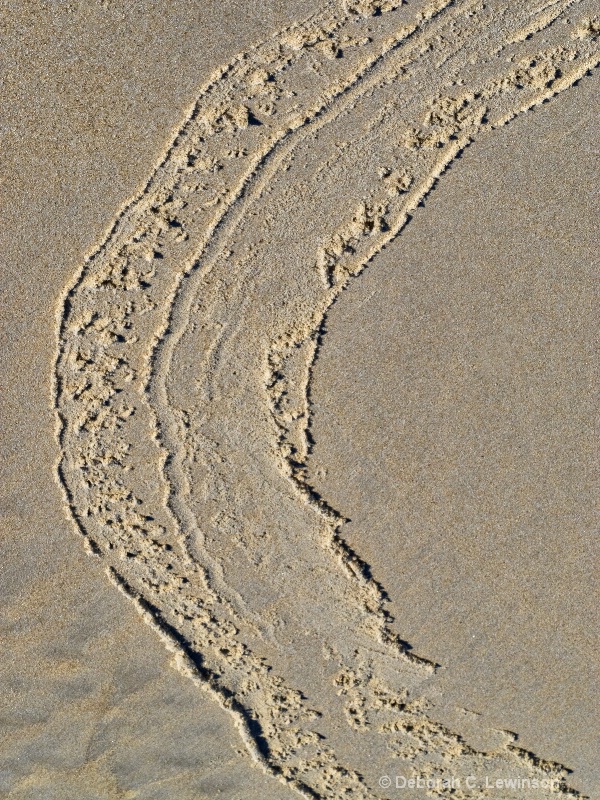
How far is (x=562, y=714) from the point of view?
107 inches

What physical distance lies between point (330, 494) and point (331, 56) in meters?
1.99

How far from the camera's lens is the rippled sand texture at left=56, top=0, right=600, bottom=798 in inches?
105

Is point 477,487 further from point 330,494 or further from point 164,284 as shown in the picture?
point 164,284

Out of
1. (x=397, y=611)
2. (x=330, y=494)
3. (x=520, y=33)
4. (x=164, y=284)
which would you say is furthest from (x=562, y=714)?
(x=520, y=33)

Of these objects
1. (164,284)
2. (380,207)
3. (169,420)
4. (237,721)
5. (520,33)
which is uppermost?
(520,33)

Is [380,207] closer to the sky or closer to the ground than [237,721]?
closer to the sky

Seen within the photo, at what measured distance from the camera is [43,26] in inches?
105

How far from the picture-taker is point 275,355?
8.88 feet

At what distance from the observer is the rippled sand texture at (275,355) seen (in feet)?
8.77

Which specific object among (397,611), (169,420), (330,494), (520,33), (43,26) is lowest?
(397,611)

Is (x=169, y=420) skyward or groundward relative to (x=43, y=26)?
groundward

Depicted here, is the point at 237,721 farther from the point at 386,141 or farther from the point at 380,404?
the point at 386,141

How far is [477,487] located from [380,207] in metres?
1.35

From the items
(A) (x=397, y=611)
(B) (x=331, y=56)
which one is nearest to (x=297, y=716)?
(A) (x=397, y=611)
